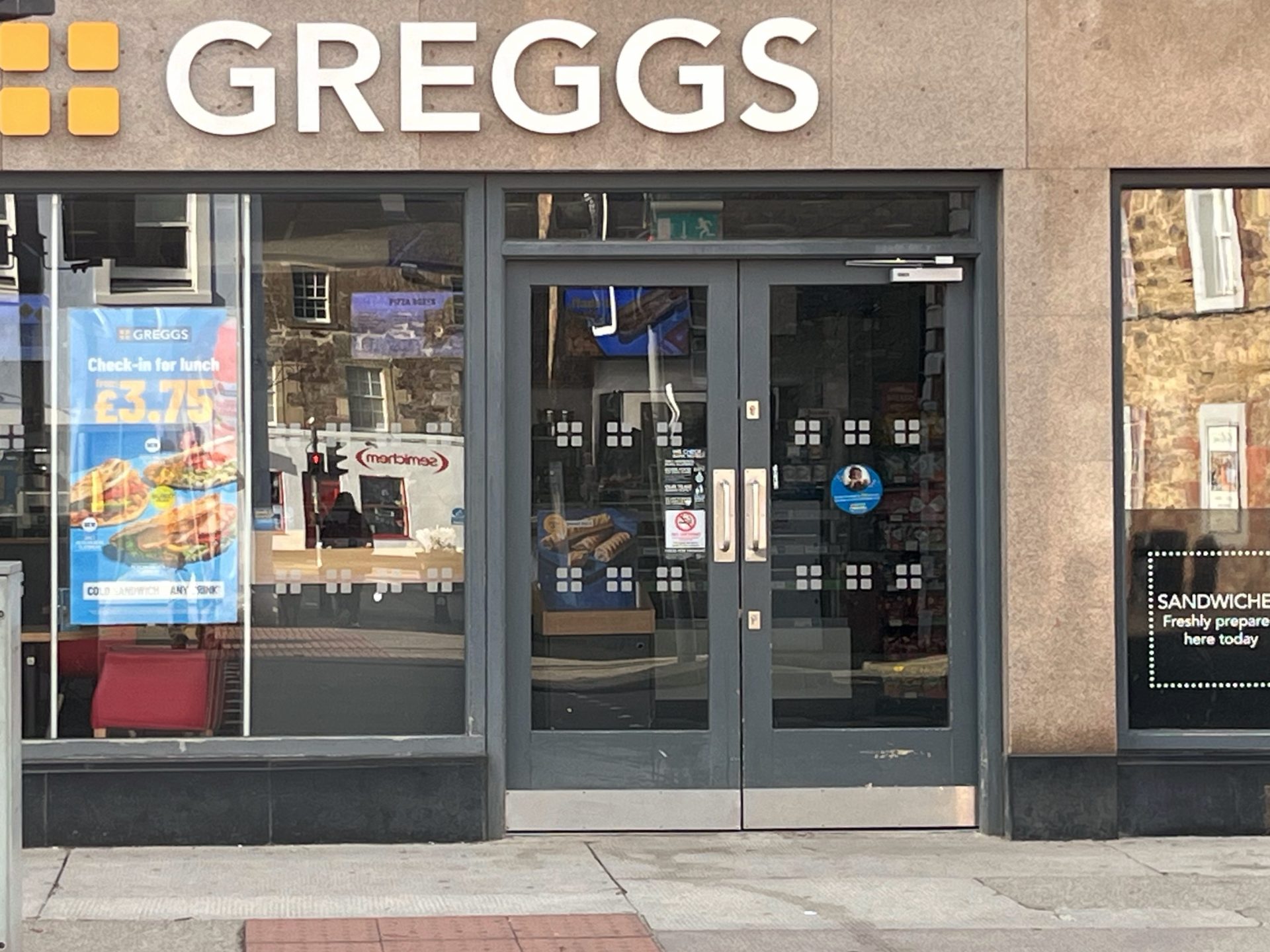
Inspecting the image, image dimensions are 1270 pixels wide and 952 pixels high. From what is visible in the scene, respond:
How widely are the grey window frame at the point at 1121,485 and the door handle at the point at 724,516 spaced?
1.73 meters

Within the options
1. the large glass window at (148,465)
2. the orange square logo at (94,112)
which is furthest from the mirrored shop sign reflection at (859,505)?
the orange square logo at (94,112)

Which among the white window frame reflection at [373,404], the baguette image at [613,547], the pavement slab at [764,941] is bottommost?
the pavement slab at [764,941]

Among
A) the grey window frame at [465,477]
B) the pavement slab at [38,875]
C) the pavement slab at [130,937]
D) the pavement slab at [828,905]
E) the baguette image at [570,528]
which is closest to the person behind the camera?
the pavement slab at [130,937]

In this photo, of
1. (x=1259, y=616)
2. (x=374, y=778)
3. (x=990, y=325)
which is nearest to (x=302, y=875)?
(x=374, y=778)

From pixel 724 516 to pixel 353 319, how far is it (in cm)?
191

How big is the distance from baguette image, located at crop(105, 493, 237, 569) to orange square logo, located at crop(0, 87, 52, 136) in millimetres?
1758

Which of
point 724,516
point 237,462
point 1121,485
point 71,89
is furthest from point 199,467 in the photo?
point 1121,485

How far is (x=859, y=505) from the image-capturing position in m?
8.18

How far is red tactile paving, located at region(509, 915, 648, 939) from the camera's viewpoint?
6.23 m

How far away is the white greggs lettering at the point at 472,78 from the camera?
25.2 ft

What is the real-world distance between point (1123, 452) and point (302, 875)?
4.08 meters

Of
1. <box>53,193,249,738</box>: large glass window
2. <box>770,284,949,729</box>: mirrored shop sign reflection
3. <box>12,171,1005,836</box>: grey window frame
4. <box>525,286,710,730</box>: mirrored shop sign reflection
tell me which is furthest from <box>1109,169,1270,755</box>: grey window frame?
<box>53,193,249,738</box>: large glass window

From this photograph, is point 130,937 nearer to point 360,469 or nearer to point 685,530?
point 360,469

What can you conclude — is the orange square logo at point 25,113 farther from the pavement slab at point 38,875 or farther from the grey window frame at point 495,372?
the pavement slab at point 38,875
